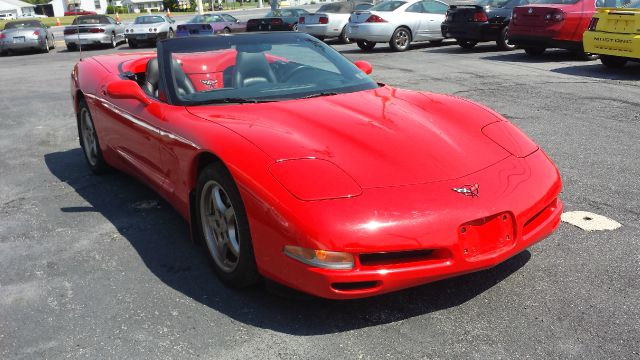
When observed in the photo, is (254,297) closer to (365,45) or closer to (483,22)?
(483,22)

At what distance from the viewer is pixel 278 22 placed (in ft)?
72.9

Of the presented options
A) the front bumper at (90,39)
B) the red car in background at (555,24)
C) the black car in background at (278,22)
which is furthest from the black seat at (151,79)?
the front bumper at (90,39)

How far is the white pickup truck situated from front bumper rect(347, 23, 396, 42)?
10.8ft

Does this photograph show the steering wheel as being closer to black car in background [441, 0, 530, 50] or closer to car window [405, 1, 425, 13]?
black car in background [441, 0, 530, 50]

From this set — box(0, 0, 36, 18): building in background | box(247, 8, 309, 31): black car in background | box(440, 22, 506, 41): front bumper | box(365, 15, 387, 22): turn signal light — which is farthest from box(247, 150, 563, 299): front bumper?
box(0, 0, 36, 18): building in background

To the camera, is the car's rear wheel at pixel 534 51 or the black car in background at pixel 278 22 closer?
the car's rear wheel at pixel 534 51

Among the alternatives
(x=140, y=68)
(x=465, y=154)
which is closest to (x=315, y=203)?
(x=465, y=154)

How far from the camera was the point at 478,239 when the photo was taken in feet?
9.16

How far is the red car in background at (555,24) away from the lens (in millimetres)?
12156

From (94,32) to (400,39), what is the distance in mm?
12102

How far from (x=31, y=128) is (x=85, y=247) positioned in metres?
4.74

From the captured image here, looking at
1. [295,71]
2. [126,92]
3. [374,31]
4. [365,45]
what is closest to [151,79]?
[126,92]

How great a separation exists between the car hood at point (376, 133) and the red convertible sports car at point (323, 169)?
0.03ft

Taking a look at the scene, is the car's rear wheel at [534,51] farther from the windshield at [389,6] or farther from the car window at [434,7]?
the windshield at [389,6]
